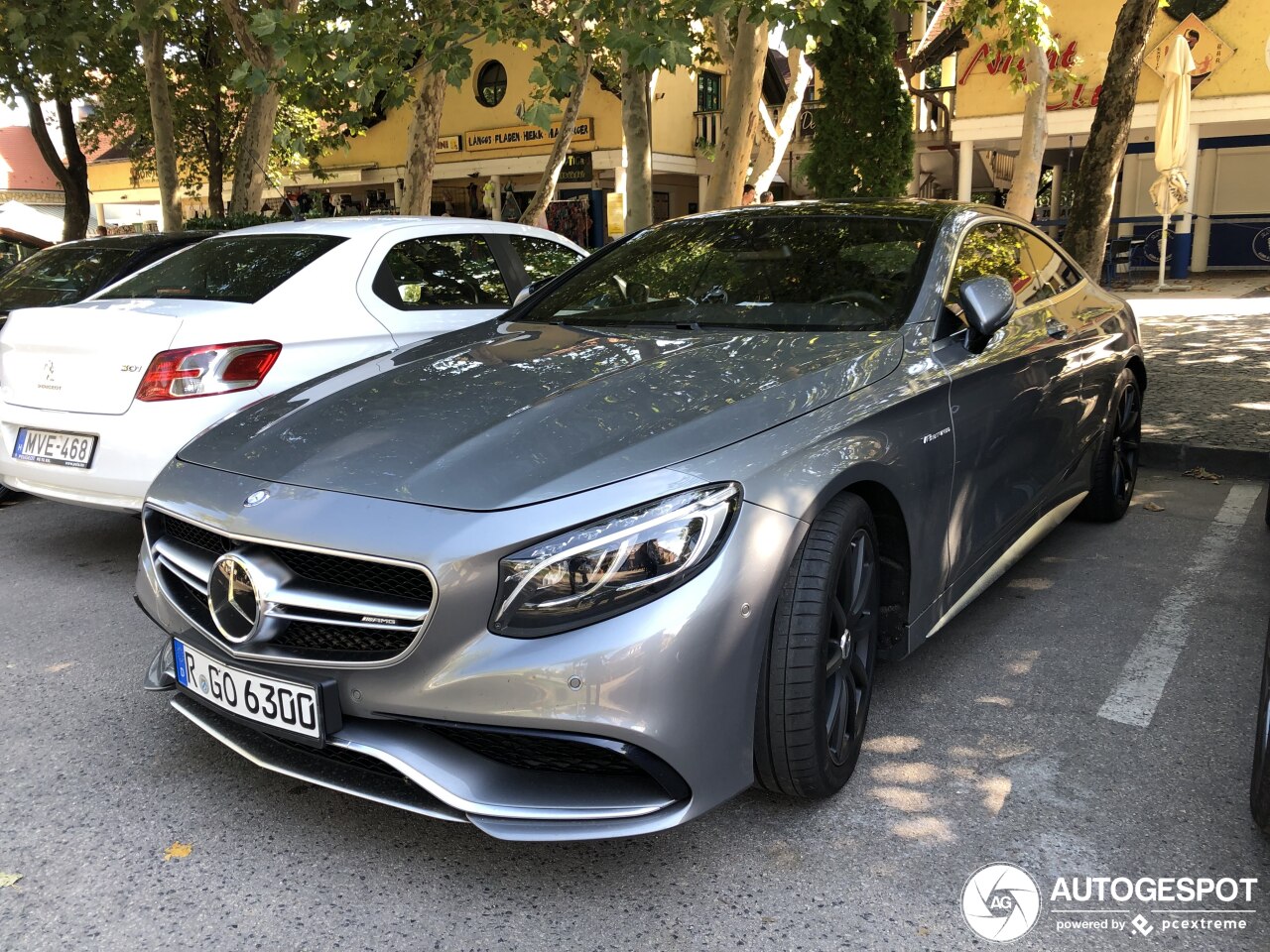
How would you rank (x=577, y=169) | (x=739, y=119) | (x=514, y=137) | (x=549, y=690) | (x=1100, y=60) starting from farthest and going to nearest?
(x=514, y=137)
(x=577, y=169)
(x=1100, y=60)
(x=739, y=119)
(x=549, y=690)

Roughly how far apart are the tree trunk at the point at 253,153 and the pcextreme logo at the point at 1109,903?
12.1 m

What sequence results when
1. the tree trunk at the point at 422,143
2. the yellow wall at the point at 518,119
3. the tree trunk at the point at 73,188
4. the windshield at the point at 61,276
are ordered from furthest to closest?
the yellow wall at the point at 518,119, the tree trunk at the point at 73,188, the tree trunk at the point at 422,143, the windshield at the point at 61,276

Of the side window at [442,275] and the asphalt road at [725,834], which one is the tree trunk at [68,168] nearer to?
the side window at [442,275]

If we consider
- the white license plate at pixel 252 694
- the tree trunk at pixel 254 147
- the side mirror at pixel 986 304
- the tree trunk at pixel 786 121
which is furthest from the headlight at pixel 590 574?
the tree trunk at pixel 254 147

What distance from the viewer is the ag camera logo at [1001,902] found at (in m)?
2.22

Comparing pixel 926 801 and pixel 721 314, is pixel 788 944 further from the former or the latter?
pixel 721 314

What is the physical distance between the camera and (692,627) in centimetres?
214

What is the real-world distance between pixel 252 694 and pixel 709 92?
2448cm

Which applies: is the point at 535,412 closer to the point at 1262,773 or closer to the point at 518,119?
the point at 1262,773

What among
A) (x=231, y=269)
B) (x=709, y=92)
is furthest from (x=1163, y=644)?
(x=709, y=92)

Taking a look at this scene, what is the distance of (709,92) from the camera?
975 inches

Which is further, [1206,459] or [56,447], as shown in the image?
[1206,459]

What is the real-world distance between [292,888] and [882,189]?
11.2 meters

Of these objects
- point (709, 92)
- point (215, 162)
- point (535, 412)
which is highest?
point (709, 92)
